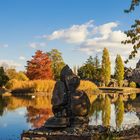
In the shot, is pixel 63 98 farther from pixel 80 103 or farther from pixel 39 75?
pixel 39 75

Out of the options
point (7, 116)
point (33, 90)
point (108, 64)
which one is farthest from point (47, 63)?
point (7, 116)

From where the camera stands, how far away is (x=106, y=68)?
70.3 meters

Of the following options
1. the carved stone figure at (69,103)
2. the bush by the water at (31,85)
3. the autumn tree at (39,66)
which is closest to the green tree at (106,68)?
the autumn tree at (39,66)

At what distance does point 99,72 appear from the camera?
7556 centimetres

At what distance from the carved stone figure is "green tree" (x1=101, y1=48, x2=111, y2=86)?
180 ft

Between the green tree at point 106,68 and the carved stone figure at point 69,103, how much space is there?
54829 mm

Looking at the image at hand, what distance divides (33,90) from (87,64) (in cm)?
2616

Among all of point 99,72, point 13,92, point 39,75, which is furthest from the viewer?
point 99,72

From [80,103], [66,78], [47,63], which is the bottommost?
[80,103]

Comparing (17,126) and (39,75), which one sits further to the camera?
(39,75)

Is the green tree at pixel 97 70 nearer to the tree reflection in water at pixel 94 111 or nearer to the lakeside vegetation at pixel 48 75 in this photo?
the lakeside vegetation at pixel 48 75

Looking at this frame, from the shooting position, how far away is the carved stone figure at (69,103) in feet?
49.3

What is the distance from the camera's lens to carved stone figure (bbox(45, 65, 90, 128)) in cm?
1502

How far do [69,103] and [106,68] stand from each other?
55425 millimetres
